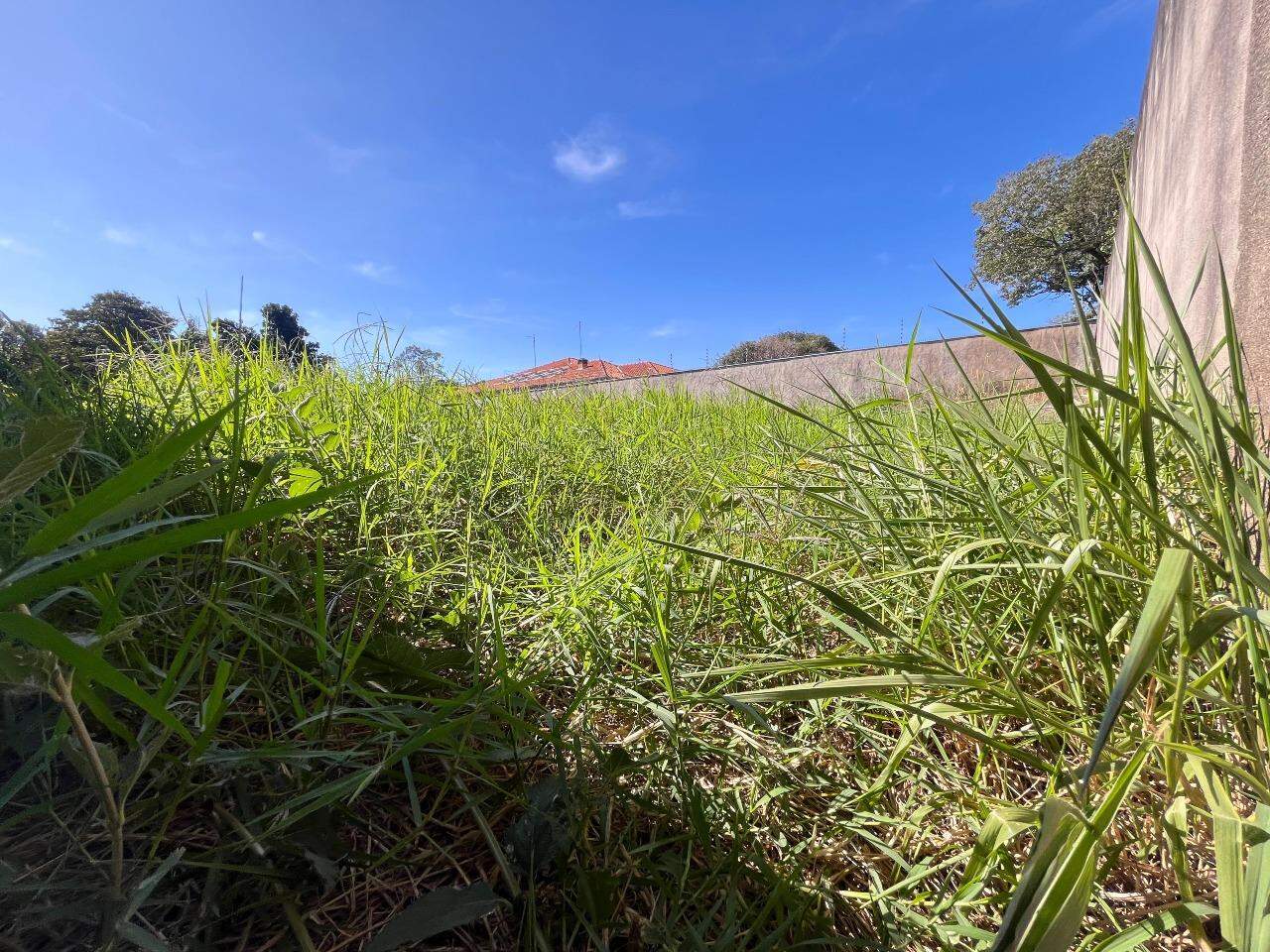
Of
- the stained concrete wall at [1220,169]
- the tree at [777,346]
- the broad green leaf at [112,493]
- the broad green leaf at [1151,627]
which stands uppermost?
the tree at [777,346]

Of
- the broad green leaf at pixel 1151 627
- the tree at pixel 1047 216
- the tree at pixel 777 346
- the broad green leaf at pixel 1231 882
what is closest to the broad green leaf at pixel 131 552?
the broad green leaf at pixel 1151 627

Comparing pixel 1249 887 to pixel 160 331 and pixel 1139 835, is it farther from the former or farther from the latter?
pixel 160 331

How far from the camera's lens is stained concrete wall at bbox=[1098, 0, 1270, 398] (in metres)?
0.97

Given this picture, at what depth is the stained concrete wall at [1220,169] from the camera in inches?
38.3

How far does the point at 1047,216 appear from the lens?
17.6 meters

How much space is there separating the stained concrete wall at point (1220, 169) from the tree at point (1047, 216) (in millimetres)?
16737

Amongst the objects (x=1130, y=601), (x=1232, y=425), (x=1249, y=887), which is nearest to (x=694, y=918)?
(x=1249, y=887)

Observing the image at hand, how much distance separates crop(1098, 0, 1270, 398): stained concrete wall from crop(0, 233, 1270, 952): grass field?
211 mm

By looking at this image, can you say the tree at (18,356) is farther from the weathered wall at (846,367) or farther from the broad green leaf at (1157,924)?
the weathered wall at (846,367)

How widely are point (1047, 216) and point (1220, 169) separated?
21.4 metres

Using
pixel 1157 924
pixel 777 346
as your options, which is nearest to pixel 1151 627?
pixel 1157 924

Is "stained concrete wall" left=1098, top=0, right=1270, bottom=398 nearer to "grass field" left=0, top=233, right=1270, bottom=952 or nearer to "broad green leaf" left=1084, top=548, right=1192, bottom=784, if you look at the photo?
"grass field" left=0, top=233, right=1270, bottom=952

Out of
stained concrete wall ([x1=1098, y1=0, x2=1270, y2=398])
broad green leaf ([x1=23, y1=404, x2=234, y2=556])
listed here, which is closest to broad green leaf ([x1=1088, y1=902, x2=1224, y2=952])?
stained concrete wall ([x1=1098, y1=0, x2=1270, y2=398])

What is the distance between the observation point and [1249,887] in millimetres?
439
